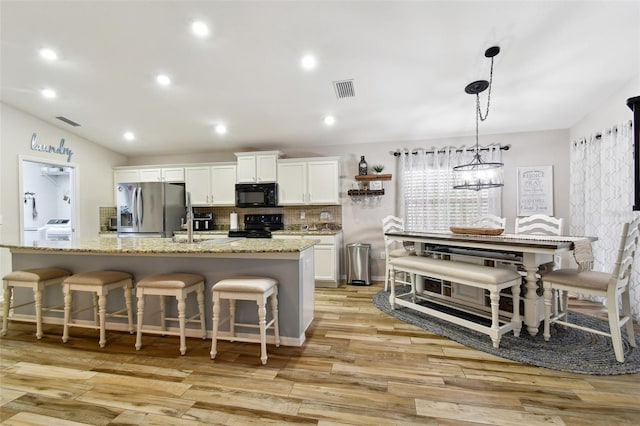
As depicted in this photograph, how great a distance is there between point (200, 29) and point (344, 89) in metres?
1.58

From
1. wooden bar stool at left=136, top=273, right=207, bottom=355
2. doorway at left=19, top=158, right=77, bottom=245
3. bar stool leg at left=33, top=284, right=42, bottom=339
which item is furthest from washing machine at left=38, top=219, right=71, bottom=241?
wooden bar stool at left=136, top=273, right=207, bottom=355

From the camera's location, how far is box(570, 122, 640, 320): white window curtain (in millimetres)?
2783

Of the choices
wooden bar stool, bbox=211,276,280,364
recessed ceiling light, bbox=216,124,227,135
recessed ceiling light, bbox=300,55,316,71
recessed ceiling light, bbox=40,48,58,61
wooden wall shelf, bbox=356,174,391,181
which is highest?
recessed ceiling light, bbox=40,48,58,61

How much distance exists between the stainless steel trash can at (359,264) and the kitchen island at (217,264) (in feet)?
5.52

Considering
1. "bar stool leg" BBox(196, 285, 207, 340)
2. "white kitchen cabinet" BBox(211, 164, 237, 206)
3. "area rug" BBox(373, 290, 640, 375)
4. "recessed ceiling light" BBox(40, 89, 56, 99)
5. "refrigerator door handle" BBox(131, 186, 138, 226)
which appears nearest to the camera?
"area rug" BBox(373, 290, 640, 375)

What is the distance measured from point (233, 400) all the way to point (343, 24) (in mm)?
2917

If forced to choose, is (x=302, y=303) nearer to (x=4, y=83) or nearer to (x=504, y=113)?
(x=504, y=113)

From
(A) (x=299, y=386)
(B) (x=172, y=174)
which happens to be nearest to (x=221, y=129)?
(B) (x=172, y=174)

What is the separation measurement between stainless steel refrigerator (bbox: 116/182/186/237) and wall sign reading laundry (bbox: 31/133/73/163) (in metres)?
0.90

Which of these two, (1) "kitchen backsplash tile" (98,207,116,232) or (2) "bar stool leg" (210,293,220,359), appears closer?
(2) "bar stool leg" (210,293,220,359)

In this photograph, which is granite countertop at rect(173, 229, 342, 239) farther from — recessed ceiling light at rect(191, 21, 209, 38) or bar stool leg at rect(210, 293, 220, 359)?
recessed ceiling light at rect(191, 21, 209, 38)

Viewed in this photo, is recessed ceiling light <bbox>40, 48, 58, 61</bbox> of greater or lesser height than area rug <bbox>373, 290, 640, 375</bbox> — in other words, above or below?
above

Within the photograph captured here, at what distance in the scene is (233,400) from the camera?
169 centimetres

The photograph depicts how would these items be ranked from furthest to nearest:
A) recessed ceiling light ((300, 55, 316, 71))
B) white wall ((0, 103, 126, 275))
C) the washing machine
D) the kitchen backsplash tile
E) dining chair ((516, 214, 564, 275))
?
the washing machine < the kitchen backsplash tile < white wall ((0, 103, 126, 275)) < dining chair ((516, 214, 564, 275)) < recessed ceiling light ((300, 55, 316, 71))
